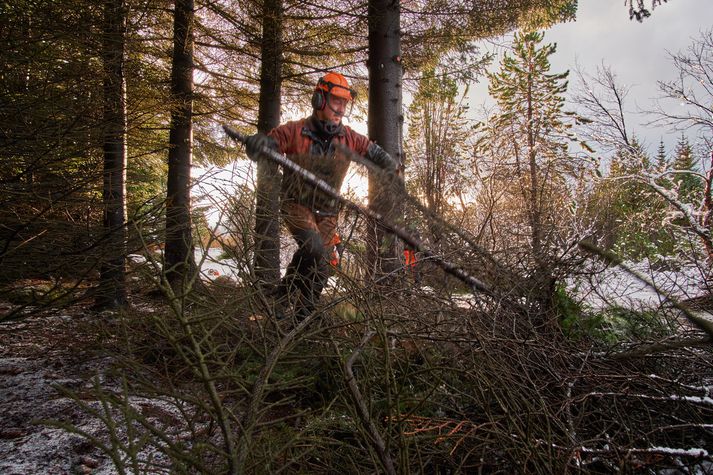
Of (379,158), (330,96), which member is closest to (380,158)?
(379,158)

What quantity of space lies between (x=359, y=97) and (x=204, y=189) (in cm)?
755

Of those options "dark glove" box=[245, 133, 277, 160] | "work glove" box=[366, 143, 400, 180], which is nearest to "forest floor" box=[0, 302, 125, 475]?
"dark glove" box=[245, 133, 277, 160]

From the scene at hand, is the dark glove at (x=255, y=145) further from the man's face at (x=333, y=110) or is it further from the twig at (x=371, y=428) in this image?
the twig at (x=371, y=428)

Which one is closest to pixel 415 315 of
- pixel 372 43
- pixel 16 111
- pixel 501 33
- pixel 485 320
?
pixel 485 320

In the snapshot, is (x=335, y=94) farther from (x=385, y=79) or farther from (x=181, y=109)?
(x=181, y=109)

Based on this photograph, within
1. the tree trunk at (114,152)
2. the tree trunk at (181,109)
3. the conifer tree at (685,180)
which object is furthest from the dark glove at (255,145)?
the conifer tree at (685,180)

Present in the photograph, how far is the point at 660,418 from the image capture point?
1884 millimetres

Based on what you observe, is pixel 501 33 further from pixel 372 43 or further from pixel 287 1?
pixel 287 1

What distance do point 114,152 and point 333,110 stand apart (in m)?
2.73

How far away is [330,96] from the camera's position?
12.2 ft

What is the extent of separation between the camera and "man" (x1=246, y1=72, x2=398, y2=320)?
10.8 feet

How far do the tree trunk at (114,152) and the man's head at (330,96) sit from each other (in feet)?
5.78

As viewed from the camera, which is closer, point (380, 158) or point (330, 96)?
point (330, 96)

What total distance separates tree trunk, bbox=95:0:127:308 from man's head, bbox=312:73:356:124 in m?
1.76
